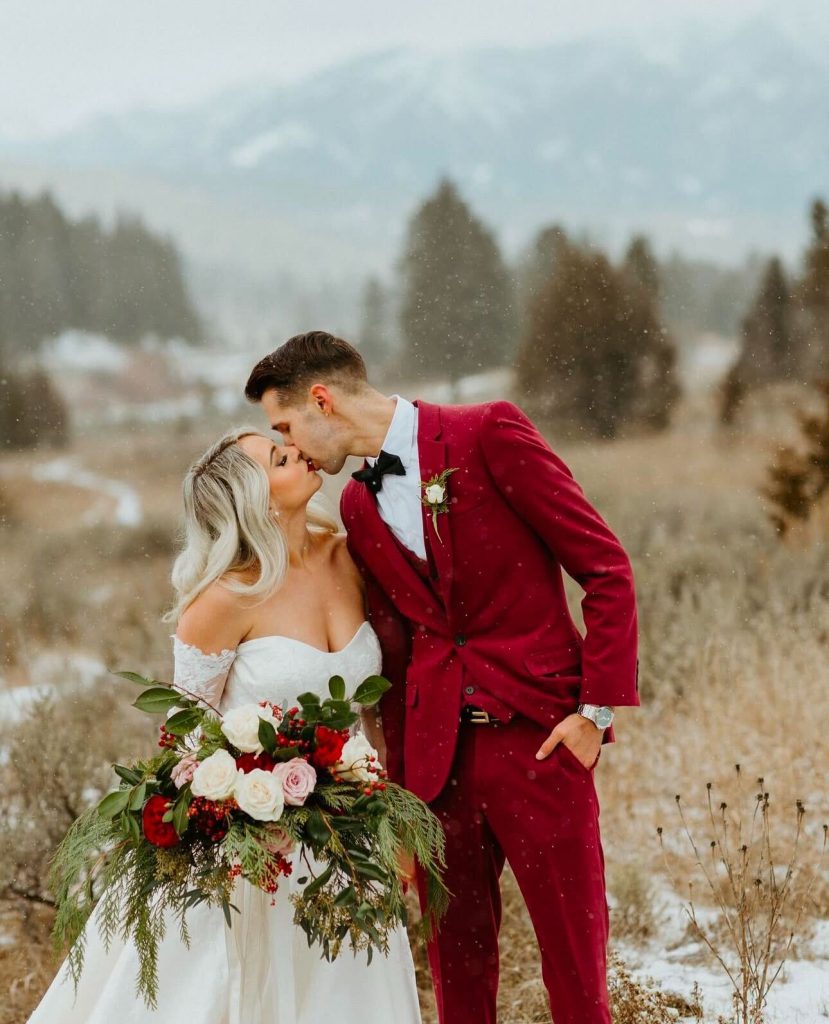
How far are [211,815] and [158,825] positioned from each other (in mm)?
99

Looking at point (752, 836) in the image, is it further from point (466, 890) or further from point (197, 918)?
point (197, 918)

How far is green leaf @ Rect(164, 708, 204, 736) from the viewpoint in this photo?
2.24 meters

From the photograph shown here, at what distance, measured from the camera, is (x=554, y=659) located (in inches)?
100

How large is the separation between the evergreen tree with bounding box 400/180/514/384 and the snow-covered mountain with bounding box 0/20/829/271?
2.66 ft

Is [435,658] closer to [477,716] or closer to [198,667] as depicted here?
[477,716]

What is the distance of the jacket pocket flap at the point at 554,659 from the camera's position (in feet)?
8.23

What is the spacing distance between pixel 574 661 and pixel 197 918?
1038 millimetres

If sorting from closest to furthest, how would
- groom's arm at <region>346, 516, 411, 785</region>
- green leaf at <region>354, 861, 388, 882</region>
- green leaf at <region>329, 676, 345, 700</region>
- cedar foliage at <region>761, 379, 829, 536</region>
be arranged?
green leaf at <region>354, 861, 388, 882</region> < green leaf at <region>329, 676, 345, 700</region> < groom's arm at <region>346, 516, 411, 785</region> < cedar foliage at <region>761, 379, 829, 536</region>

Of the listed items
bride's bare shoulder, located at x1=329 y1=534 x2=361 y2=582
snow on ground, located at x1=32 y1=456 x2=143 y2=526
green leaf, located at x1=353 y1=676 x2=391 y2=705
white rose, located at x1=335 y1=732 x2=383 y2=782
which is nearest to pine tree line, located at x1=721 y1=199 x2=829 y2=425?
snow on ground, located at x1=32 y1=456 x2=143 y2=526

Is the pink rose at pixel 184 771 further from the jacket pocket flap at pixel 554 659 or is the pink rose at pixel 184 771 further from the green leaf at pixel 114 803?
the jacket pocket flap at pixel 554 659

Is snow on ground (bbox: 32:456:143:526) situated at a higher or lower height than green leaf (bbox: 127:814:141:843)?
lower

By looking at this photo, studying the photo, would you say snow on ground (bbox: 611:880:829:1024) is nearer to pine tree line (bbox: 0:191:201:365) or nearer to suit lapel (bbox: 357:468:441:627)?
suit lapel (bbox: 357:468:441:627)

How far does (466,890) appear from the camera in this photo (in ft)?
8.61

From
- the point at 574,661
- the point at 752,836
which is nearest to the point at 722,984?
the point at 752,836
